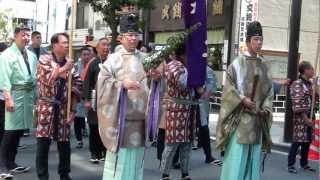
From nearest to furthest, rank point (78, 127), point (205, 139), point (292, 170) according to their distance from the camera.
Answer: point (292, 170), point (205, 139), point (78, 127)

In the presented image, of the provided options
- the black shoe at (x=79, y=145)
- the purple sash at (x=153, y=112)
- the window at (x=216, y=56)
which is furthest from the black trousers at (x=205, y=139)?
the window at (x=216, y=56)

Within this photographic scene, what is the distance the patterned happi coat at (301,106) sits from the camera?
7.72 meters

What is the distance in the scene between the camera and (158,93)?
5.91 m

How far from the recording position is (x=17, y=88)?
22.5 ft

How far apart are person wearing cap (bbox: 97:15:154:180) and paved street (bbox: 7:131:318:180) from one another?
6.04 feet

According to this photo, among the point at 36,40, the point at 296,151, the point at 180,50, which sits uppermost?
the point at 36,40

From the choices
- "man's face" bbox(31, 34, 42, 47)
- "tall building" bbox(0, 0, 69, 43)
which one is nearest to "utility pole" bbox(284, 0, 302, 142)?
"man's face" bbox(31, 34, 42, 47)

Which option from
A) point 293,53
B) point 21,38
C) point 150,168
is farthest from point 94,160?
point 293,53

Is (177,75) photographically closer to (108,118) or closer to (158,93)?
(158,93)

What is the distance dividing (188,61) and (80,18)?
87.4ft

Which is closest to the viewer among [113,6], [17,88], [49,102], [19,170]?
[49,102]

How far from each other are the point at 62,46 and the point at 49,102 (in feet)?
2.04

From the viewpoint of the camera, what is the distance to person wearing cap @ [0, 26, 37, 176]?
6766 mm

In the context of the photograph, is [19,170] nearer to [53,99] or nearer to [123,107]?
[53,99]
